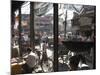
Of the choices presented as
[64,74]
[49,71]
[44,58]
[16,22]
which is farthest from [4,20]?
[64,74]

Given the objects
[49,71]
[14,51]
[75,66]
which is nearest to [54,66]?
[49,71]

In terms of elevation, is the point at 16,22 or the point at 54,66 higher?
the point at 16,22

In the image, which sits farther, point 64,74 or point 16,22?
point 64,74

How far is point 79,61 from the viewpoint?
183 centimetres

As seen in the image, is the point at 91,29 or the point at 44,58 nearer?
the point at 44,58

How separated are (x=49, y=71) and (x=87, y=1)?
790 millimetres

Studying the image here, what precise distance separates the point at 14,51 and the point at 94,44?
0.81 m

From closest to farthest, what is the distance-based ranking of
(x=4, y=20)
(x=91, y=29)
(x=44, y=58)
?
(x=4, y=20) → (x=44, y=58) → (x=91, y=29)

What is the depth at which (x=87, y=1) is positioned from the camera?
1.84m

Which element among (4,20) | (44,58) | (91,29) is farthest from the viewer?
(91,29)

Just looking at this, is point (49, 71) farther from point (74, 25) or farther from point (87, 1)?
point (87, 1)

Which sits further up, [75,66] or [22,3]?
[22,3]

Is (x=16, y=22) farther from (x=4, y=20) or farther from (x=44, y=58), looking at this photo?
(x=44, y=58)
